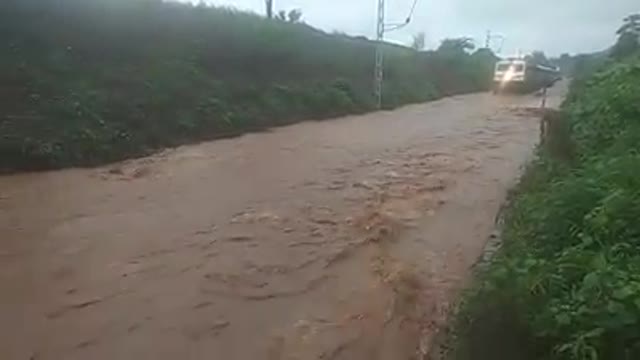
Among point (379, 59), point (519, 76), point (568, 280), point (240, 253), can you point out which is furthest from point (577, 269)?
point (519, 76)

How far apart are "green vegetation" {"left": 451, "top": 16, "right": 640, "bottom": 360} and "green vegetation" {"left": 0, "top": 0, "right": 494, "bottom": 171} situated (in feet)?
28.3

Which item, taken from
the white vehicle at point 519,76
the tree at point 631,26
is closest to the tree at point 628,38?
the tree at point 631,26

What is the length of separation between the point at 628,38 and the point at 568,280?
2329 centimetres

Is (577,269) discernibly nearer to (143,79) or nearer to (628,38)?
(143,79)

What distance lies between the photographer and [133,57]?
53.1ft

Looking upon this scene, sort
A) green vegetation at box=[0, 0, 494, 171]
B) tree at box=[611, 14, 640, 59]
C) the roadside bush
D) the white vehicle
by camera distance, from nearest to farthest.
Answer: the roadside bush
green vegetation at box=[0, 0, 494, 171]
tree at box=[611, 14, 640, 59]
the white vehicle

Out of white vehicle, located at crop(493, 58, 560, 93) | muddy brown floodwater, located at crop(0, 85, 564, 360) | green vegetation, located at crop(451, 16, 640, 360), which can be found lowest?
white vehicle, located at crop(493, 58, 560, 93)

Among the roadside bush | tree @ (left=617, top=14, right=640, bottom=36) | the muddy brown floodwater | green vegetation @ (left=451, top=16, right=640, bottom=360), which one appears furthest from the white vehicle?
green vegetation @ (left=451, top=16, right=640, bottom=360)

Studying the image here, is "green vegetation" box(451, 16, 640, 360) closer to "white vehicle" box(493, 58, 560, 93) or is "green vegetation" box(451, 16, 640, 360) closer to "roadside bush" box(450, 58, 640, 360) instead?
"roadside bush" box(450, 58, 640, 360)

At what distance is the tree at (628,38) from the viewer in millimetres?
23447

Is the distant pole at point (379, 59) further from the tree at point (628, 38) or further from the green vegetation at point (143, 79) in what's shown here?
the tree at point (628, 38)

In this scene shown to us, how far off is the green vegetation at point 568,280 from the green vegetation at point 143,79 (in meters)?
8.62

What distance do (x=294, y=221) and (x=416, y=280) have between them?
2446 millimetres

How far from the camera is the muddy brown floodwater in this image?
16.9ft
